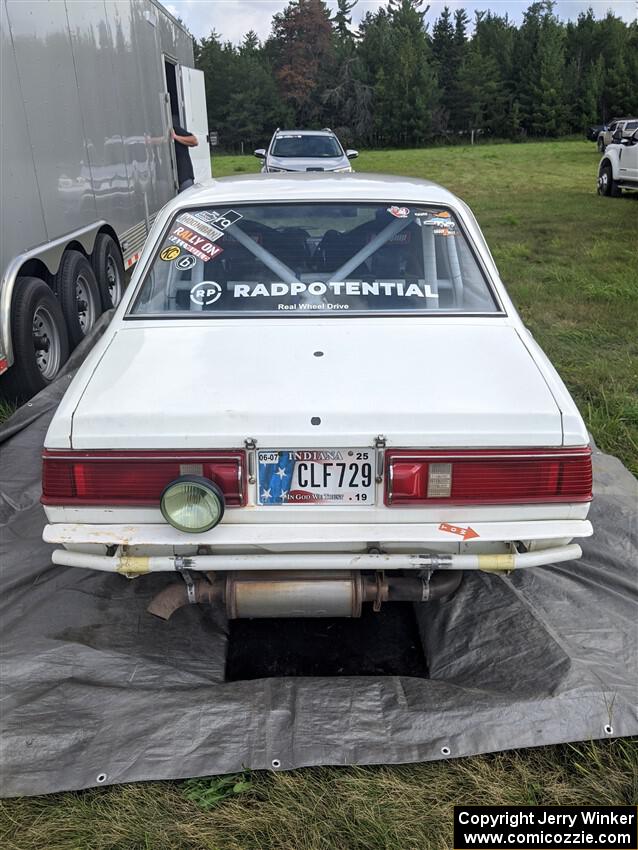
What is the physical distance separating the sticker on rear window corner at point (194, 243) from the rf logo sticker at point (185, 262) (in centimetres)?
2

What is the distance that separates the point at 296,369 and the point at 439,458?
624 mm

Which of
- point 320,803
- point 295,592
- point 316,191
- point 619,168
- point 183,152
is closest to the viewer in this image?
point 320,803

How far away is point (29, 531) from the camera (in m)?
3.54

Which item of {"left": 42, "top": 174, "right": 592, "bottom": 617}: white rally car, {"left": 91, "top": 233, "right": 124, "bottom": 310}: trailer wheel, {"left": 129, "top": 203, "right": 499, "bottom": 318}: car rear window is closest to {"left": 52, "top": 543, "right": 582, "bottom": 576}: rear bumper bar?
{"left": 42, "top": 174, "right": 592, "bottom": 617}: white rally car

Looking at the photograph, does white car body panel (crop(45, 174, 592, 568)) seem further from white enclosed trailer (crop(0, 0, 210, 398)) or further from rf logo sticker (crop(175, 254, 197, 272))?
white enclosed trailer (crop(0, 0, 210, 398))

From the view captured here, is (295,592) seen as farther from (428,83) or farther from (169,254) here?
(428,83)

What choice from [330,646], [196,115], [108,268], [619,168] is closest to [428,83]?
[619,168]

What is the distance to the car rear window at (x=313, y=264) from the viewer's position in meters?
3.11

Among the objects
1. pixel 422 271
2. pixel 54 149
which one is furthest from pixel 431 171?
pixel 422 271

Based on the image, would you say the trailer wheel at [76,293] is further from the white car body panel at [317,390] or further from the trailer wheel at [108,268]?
the white car body panel at [317,390]

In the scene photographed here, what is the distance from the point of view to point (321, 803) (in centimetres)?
222

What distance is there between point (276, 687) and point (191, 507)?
2.65 ft

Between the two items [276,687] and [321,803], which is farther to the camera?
[276,687]

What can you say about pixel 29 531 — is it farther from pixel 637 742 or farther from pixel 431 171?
pixel 431 171
